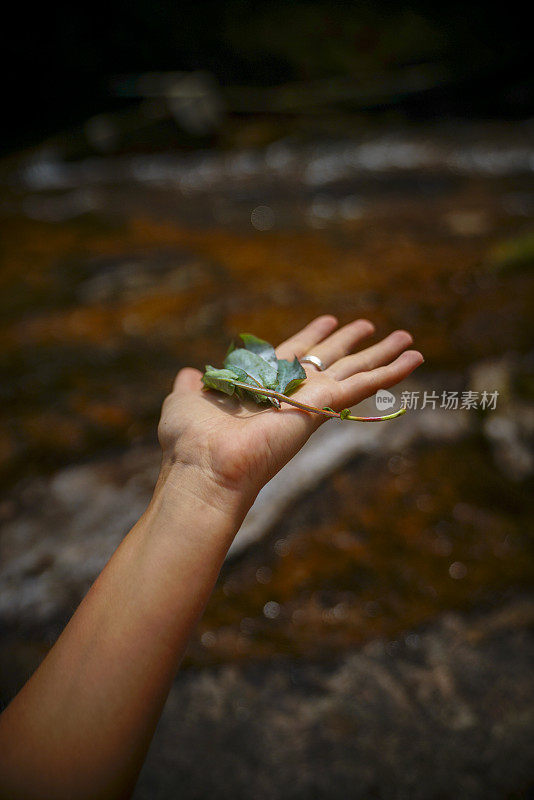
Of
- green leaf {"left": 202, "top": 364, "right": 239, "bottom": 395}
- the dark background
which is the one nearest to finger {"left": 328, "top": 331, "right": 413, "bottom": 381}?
green leaf {"left": 202, "top": 364, "right": 239, "bottom": 395}

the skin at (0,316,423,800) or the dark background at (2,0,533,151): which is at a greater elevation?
the dark background at (2,0,533,151)

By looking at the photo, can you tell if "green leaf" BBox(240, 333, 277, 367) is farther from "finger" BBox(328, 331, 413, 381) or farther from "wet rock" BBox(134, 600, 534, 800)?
"wet rock" BBox(134, 600, 534, 800)

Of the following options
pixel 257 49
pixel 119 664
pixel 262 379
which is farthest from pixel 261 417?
pixel 257 49

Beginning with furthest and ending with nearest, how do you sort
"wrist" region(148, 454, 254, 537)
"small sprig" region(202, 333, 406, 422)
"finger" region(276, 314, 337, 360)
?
"finger" region(276, 314, 337, 360) → "small sprig" region(202, 333, 406, 422) → "wrist" region(148, 454, 254, 537)

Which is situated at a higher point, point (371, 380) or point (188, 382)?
point (188, 382)

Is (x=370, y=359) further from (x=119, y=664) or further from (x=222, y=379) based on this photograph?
(x=119, y=664)

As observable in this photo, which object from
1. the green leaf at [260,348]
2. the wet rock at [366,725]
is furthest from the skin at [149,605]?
the wet rock at [366,725]

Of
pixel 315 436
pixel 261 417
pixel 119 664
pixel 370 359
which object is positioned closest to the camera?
pixel 119 664
